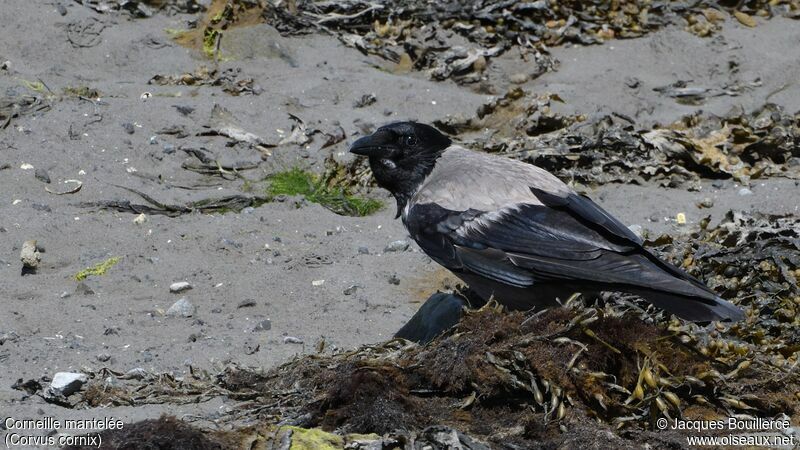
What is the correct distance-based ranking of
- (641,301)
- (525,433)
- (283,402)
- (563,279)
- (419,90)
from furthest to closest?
(419,90) < (641,301) < (563,279) < (283,402) < (525,433)

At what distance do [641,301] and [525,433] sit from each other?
178 centimetres

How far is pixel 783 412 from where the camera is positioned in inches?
205

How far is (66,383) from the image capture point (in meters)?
5.28

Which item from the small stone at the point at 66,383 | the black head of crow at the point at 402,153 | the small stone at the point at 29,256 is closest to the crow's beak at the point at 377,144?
the black head of crow at the point at 402,153

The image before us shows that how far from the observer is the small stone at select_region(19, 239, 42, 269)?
664 cm

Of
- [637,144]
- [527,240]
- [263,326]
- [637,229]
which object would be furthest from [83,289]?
[637,144]

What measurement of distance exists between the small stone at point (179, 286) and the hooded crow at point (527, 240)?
121 cm

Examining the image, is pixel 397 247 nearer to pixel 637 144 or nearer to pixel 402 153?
pixel 402 153

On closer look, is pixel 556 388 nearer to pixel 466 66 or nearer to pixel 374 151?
pixel 374 151

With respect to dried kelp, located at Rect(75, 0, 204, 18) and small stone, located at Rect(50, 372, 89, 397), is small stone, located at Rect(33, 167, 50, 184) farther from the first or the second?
small stone, located at Rect(50, 372, 89, 397)

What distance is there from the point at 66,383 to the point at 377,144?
2.33 metres

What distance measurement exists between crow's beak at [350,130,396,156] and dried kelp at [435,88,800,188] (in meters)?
1.57

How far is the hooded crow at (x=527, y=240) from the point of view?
5.63 metres

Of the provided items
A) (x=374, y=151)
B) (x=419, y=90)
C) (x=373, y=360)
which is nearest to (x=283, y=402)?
(x=373, y=360)
